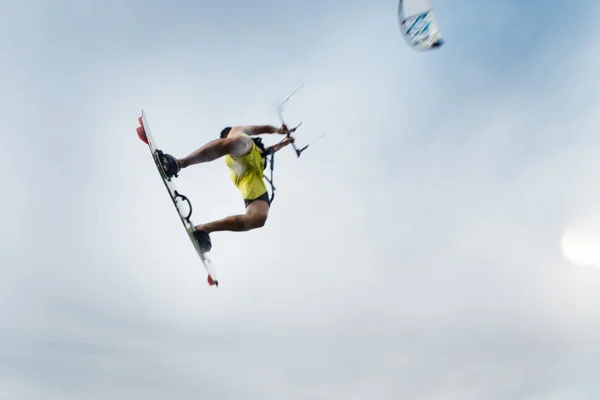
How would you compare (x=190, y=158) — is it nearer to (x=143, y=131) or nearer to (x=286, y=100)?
(x=143, y=131)

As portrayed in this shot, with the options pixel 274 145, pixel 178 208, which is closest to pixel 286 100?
pixel 274 145

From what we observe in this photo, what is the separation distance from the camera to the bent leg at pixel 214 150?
1071cm

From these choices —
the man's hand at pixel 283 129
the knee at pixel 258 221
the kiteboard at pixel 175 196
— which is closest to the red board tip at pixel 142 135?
the kiteboard at pixel 175 196

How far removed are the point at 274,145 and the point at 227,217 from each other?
2.69 m

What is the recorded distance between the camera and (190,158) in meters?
10.9

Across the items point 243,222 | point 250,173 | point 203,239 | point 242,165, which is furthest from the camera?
point 250,173

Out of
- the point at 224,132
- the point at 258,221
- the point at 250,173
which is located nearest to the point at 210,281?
the point at 258,221

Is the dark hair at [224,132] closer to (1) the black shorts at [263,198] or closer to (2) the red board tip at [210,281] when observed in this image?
(1) the black shorts at [263,198]

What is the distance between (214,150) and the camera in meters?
10.7

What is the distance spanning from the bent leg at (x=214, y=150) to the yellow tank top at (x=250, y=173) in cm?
125

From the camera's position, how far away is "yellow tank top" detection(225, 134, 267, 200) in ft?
40.4

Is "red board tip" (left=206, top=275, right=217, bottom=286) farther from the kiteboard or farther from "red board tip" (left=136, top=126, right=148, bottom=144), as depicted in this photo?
"red board tip" (left=136, top=126, right=148, bottom=144)

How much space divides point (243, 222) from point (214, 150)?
212 centimetres

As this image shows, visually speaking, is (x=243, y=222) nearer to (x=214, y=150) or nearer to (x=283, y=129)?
(x=214, y=150)
